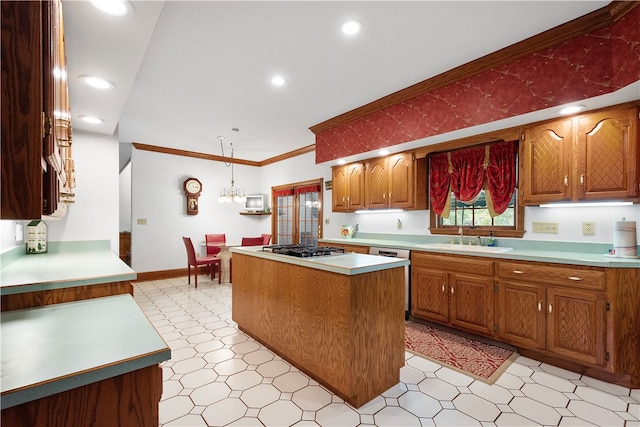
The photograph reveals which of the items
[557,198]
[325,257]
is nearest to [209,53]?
[325,257]

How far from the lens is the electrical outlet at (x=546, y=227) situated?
9.35 ft

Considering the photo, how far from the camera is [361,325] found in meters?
1.95

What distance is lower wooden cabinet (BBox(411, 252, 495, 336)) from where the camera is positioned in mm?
2812

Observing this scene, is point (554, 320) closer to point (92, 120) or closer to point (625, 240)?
point (625, 240)

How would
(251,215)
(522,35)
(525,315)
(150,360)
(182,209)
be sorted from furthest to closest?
1. (251,215)
2. (182,209)
3. (525,315)
4. (522,35)
5. (150,360)

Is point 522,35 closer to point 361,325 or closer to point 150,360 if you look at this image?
point 361,325

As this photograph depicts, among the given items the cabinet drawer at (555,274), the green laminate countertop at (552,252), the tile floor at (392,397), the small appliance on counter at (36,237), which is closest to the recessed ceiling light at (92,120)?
the small appliance on counter at (36,237)

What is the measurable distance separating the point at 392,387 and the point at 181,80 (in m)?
3.51

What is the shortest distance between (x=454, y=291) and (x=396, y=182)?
1548mm

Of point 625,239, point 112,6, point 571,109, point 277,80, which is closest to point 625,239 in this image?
point 625,239

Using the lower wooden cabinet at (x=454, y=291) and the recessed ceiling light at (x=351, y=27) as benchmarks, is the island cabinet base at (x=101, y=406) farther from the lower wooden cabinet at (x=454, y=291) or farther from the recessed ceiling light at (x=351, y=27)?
the lower wooden cabinet at (x=454, y=291)

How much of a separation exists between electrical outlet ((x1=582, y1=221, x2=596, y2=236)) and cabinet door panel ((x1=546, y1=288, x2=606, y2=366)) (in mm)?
730

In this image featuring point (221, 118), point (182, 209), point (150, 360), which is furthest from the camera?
point (182, 209)

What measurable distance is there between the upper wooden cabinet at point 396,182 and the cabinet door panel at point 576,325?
174 centimetres
